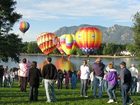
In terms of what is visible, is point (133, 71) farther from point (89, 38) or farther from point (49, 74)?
point (89, 38)

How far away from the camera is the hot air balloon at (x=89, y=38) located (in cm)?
6425

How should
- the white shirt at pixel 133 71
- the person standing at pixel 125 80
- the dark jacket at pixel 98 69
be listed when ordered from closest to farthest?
the person standing at pixel 125 80 → the dark jacket at pixel 98 69 → the white shirt at pixel 133 71

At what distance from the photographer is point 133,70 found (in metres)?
25.3

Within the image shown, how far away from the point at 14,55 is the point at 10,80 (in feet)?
85.4

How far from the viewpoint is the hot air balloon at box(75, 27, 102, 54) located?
64.2 meters

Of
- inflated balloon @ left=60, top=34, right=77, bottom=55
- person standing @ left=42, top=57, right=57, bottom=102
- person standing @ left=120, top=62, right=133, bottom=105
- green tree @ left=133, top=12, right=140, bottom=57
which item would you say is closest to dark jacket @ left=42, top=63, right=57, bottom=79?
person standing @ left=42, top=57, right=57, bottom=102

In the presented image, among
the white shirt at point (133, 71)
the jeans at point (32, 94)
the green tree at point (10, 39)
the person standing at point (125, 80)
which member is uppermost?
the green tree at point (10, 39)

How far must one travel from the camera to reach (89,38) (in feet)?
210

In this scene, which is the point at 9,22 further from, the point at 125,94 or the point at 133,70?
the point at 125,94

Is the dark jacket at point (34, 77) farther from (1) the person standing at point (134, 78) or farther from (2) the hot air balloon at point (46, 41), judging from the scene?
(2) the hot air balloon at point (46, 41)

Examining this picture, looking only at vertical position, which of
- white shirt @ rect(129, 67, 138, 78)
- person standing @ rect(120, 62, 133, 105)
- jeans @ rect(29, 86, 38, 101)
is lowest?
jeans @ rect(29, 86, 38, 101)

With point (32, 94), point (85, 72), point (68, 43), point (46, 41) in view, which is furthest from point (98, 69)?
point (68, 43)

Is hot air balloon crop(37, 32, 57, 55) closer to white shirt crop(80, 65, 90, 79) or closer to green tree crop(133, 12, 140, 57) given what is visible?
green tree crop(133, 12, 140, 57)

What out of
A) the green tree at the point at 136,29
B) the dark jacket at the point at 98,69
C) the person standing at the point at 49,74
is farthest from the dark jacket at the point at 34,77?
the green tree at the point at 136,29
